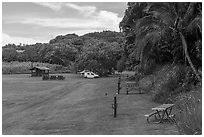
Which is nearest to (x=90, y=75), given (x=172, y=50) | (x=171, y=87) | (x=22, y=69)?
(x=22, y=69)

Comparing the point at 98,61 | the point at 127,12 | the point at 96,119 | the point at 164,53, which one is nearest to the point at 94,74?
the point at 98,61

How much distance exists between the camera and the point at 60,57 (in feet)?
286

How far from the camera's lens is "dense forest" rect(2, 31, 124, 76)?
58438mm

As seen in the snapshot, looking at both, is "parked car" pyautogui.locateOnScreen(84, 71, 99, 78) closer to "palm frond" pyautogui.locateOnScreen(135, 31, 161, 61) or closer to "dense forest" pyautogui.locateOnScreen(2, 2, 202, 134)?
"dense forest" pyautogui.locateOnScreen(2, 2, 202, 134)

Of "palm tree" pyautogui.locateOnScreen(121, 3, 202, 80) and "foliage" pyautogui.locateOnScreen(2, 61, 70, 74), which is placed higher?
"palm tree" pyautogui.locateOnScreen(121, 3, 202, 80)

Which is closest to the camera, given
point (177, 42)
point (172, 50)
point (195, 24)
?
point (195, 24)

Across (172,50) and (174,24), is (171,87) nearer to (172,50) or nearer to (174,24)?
(174,24)

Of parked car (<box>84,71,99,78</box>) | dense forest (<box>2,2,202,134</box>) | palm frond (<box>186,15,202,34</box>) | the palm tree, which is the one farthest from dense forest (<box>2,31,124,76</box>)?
palm frond (<box>186,15,202,34</box>)

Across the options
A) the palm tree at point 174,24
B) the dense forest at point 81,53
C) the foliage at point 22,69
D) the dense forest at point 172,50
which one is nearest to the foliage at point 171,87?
the dense forest at point 172,50

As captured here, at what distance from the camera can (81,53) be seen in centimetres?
6719

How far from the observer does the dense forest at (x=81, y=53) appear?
192ft

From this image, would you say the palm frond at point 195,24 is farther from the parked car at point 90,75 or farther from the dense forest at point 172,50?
the parked car at point 90,75

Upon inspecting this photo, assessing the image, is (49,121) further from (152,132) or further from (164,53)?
(164,53)

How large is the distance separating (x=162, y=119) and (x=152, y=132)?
154 centimetres
